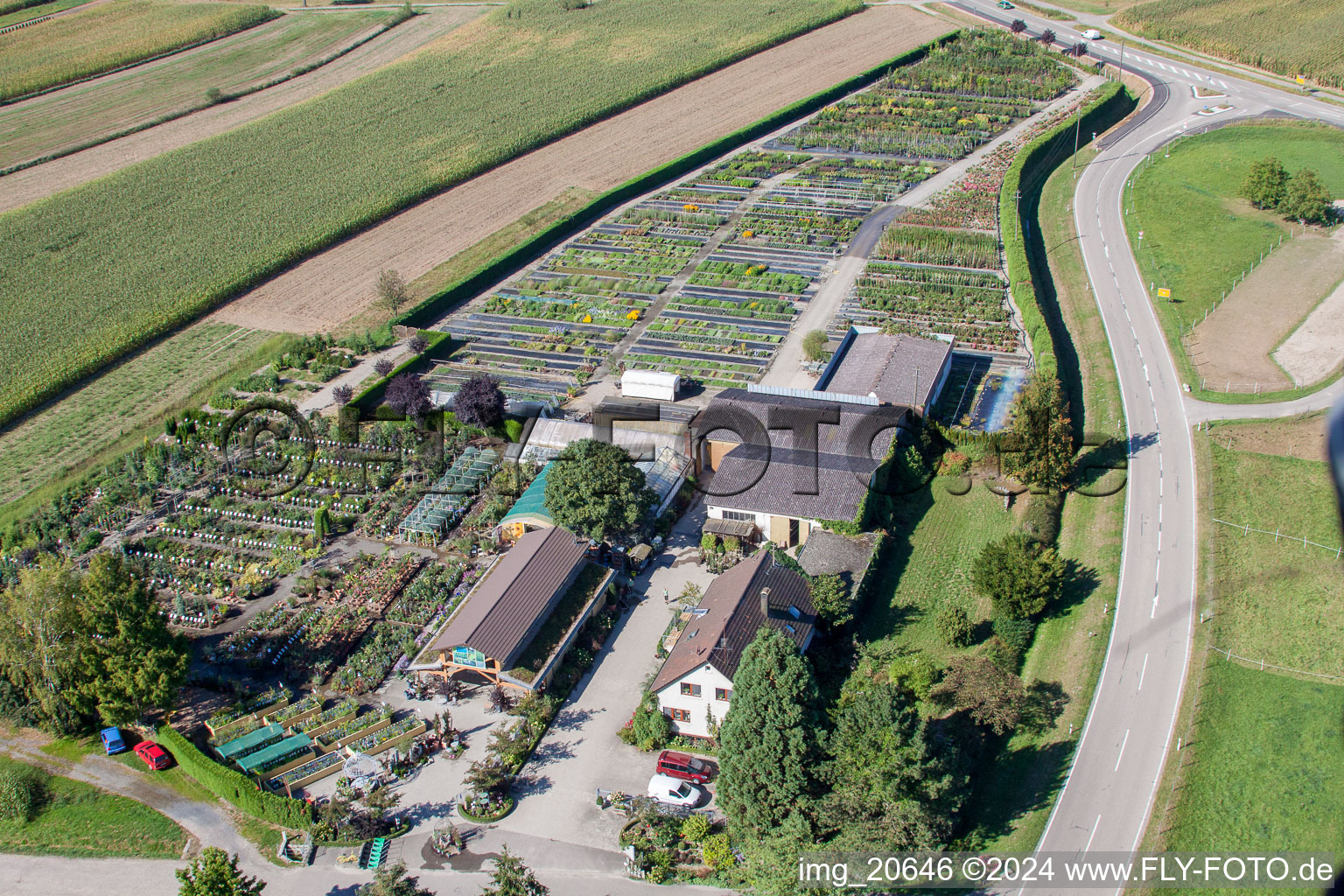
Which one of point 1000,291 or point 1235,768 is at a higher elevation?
point 1000,291

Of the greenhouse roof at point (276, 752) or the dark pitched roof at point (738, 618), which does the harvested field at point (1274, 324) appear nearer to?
the dark pitched roof at point (738, 618)

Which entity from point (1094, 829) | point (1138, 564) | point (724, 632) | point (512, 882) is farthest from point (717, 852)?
point (1138, 564)

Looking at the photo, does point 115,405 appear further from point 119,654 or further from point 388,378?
point 119,654

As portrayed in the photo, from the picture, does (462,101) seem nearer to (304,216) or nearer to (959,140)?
(304,216)

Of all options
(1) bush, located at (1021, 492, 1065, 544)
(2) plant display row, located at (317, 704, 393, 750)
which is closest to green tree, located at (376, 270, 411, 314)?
(2) plant display row, located at (317, 704, 393, 750)

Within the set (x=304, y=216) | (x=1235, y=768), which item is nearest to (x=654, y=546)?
(x=1235, y=768)

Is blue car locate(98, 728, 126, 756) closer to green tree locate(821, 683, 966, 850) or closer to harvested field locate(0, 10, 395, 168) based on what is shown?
green tree locate(821, 683, 966, 850)

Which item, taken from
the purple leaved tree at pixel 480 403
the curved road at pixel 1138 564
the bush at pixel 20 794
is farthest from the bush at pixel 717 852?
the purple leaved tree at pixel 480 403
